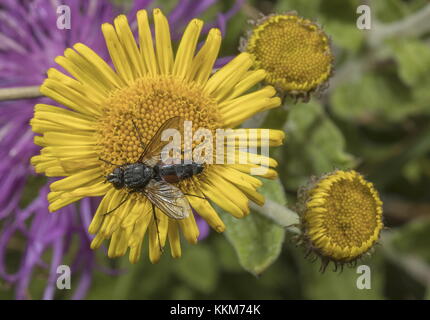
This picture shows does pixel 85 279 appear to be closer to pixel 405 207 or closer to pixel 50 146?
pixel 50 146

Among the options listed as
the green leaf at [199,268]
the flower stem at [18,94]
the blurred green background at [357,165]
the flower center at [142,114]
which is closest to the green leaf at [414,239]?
the blurred green background at [357,165]

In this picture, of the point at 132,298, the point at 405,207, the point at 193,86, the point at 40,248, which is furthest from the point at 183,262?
the point at 193,86

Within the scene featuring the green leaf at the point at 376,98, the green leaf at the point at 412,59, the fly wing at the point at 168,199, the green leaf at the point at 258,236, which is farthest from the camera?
the green leaf at the point at 376,98

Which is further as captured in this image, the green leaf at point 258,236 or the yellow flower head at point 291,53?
the green leaf at point 258,236

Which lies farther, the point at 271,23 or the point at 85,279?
the point at 85,279

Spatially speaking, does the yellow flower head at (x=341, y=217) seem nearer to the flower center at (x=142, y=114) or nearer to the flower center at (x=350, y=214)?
the flower center at (x=350, y=214)

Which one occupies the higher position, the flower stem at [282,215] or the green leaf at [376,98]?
the green leaf at [376,98]
